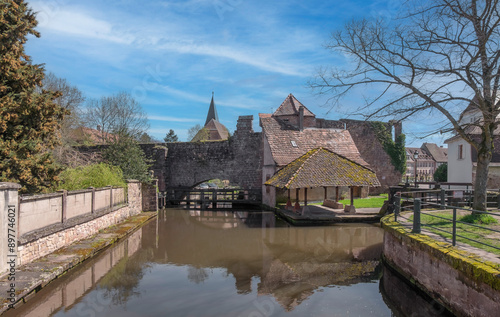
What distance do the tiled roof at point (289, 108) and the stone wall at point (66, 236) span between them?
1335 cm

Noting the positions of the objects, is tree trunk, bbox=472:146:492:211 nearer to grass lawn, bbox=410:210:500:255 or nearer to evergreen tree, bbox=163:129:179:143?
grass lawn, bbox=410:210:500:255

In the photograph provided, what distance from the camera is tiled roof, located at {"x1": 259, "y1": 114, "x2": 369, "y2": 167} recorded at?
22.3 meters

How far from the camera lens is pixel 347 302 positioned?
264 inches

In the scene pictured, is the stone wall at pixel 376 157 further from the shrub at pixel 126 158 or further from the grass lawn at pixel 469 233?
the grass lawn at pixel 469 233

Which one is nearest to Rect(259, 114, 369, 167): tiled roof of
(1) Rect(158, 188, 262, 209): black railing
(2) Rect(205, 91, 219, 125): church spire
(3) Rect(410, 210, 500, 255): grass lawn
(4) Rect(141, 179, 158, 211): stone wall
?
(1) Rect(158, 188, 262, 209): black railing

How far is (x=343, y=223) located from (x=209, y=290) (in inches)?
397

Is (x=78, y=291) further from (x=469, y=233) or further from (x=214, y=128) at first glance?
(x=214, y=128)

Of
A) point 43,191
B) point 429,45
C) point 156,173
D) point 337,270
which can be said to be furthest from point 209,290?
point 156,173

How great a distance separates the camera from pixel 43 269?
7.43m

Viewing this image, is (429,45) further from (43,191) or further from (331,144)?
(331,144)

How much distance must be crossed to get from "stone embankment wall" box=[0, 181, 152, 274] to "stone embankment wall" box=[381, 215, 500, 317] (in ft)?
26.9

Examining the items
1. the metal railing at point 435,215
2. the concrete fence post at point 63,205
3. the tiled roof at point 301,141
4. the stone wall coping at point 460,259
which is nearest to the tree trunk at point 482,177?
the metal railing at point 435,215

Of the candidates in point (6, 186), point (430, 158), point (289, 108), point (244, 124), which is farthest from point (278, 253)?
point (430, 158)

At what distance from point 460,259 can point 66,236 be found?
9575mm
